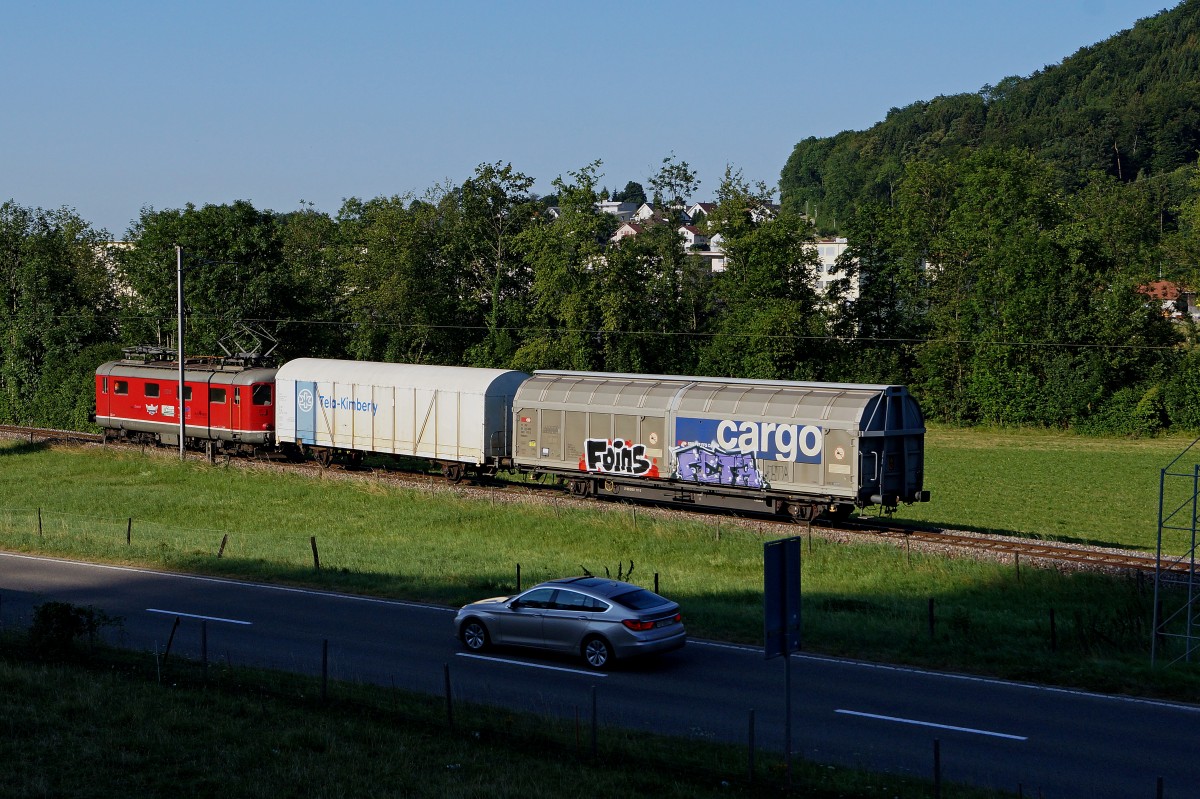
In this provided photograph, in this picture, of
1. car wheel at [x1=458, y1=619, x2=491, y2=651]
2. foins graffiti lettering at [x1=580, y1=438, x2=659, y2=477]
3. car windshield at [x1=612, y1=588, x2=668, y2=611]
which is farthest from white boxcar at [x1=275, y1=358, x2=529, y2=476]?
car windshield at [x1=612, y1=588, x2=668, y2=611]

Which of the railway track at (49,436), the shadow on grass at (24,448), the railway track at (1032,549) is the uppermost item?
the railway track at (49,436)

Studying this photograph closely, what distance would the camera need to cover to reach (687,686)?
18.3 metres

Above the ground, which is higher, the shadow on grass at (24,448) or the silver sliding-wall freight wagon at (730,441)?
the silver sliding-wall freight wagon at (730,441)

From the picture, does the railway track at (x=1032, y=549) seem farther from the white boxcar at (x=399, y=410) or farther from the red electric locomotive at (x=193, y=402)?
the red electric locomotive at (x=193, y=402)

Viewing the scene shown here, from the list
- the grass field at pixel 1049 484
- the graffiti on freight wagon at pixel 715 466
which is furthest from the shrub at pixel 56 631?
the grass field at pixel 1049 484

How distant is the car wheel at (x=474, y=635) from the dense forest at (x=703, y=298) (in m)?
43.0

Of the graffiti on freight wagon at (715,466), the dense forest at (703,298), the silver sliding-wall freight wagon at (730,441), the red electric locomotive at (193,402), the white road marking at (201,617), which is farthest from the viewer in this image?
the dense forest at (703,298)

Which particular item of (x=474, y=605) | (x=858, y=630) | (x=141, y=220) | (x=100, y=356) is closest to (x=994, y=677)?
(x=858, y=630)

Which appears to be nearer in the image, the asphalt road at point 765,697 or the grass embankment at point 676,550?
the asphalt road at point 765,697

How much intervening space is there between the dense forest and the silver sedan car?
43.4 m

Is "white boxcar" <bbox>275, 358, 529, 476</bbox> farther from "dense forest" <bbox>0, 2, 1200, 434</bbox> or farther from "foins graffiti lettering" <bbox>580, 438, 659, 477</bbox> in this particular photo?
"dense forest" <bbox>0, 2, 1200, 434</bbox>

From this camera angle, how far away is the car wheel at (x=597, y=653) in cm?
1903

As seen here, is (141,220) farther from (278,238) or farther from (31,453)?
(31,453)

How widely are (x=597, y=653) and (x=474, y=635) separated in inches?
103
